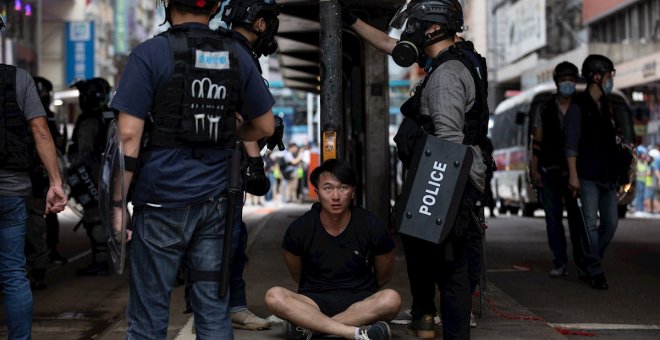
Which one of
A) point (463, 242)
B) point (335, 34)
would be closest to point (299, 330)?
point (463, 242)

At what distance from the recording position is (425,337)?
707 centimetres

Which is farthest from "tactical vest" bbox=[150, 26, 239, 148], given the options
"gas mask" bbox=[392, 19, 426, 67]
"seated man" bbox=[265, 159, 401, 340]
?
"seated man" bbox=[265, 159, 401, 340]

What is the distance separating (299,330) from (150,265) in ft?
7.56

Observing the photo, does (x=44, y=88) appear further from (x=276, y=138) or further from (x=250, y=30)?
(x=250, y=30)

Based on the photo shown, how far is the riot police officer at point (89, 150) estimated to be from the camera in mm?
11367

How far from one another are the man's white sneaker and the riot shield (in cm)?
266

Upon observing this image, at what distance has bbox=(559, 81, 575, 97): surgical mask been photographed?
35.9 feet

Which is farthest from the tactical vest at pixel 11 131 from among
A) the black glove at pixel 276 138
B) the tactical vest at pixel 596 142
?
the tactical vest at pixel 596 142

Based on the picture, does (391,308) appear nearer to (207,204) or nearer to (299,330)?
(299,330)

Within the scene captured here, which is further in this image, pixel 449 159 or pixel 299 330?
pixel 299 330

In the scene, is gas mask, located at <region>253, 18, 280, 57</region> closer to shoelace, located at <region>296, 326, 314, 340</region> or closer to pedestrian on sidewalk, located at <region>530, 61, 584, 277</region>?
shoelace, located at <region>296, 326, 314, 340</region>

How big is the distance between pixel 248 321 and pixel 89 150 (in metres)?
4.55

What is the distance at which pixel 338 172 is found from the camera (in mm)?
6988

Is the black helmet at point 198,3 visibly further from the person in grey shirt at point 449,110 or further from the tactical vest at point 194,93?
the person in grey shirt at point 449,110
